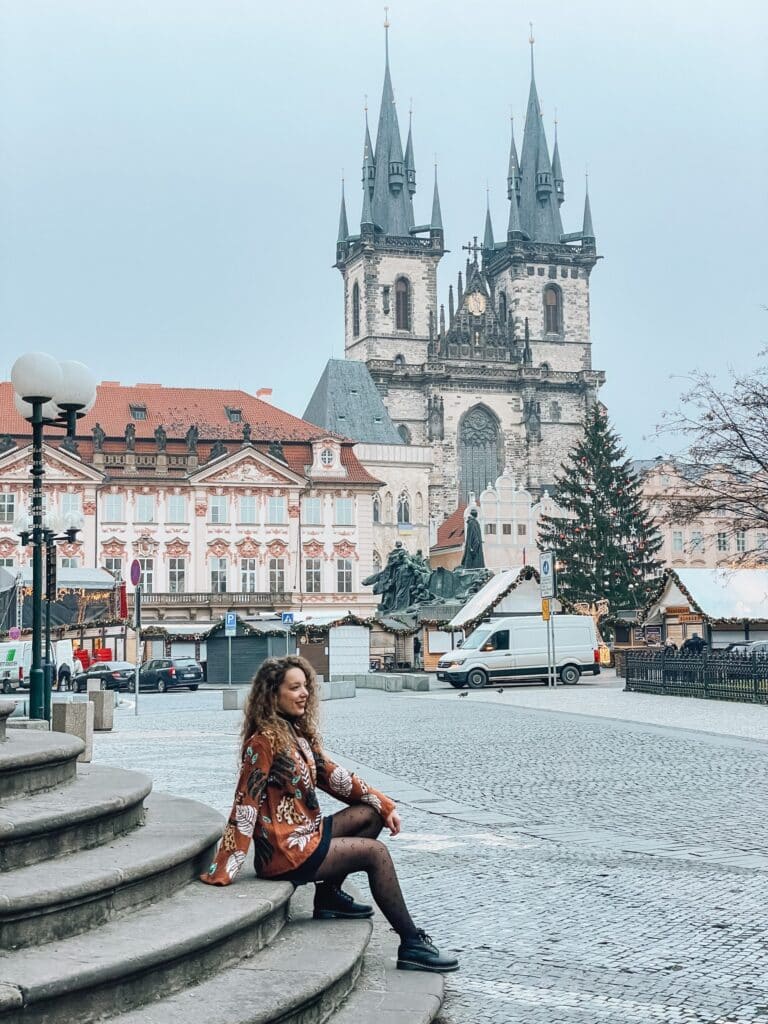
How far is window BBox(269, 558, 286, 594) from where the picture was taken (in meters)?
67.6

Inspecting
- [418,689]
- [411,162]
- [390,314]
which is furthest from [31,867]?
[411,162]

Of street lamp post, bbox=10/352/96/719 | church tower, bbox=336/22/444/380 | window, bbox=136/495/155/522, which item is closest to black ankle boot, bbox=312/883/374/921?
street lamp post, bbox=10/352/96/719

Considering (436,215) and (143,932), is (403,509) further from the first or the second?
(143,932)

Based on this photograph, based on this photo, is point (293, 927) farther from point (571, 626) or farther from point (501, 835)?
point (571, 626)

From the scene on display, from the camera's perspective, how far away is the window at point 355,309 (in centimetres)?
11019

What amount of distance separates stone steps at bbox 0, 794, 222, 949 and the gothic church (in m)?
90.9

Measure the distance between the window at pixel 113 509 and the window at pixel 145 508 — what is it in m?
0.76

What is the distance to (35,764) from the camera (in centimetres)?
554

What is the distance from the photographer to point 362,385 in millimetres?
93562

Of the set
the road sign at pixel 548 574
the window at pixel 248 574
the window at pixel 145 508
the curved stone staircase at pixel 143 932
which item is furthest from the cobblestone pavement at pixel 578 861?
the window at pixel 248 574

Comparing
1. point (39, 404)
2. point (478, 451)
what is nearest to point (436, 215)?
point (478, 451)

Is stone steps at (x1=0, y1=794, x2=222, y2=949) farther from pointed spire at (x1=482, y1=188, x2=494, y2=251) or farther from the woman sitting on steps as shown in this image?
pointed spire at (x1=482, y1=188, x2=494, y2=251)

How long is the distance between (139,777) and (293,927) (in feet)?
4.21

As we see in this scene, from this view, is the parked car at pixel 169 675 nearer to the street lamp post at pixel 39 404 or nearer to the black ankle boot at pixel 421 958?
the street lamp post at pixel 39 404
